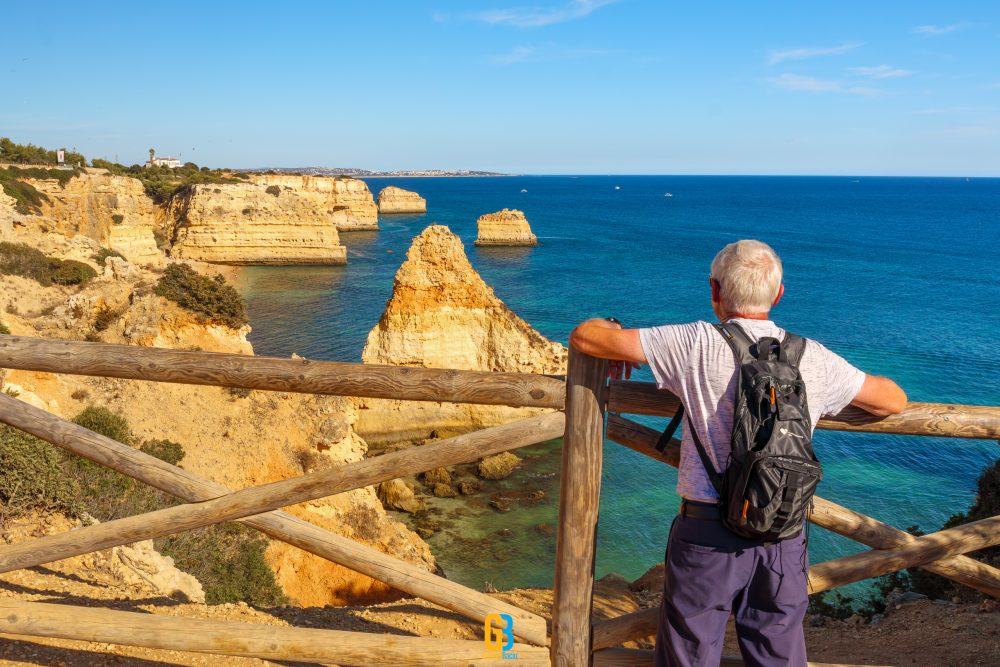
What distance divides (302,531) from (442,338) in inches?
771

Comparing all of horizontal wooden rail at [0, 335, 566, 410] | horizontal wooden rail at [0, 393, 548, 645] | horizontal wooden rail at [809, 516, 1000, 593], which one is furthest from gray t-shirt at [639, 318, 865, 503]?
horizontal wooden rail at [0, 393, 548, 645]

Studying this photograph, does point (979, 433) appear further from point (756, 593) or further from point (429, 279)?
point (429, 279)

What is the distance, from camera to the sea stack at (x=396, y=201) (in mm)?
115188

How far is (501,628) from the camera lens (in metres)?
3.21

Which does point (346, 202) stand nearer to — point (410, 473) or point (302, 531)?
point (302, 531)

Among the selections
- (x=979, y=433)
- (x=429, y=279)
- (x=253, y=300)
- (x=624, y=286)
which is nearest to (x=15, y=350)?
(x=979, y=433)

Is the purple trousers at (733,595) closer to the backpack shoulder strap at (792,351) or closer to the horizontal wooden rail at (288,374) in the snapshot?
the backpack shoulder strap at (792,351)

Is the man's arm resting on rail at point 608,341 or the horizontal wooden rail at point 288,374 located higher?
the man's arm resting on rail at point 608,341

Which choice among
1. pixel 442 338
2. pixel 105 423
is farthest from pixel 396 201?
pixel 105 423

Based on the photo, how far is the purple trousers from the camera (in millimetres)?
2521

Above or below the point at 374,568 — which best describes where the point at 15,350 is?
above

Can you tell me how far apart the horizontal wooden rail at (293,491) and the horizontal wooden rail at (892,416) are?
1.03ft

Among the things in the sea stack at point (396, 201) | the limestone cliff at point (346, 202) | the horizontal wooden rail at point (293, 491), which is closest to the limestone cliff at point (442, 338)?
the horizontal wooden rail at point (293, 491)

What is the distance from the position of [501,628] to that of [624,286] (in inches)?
1986
